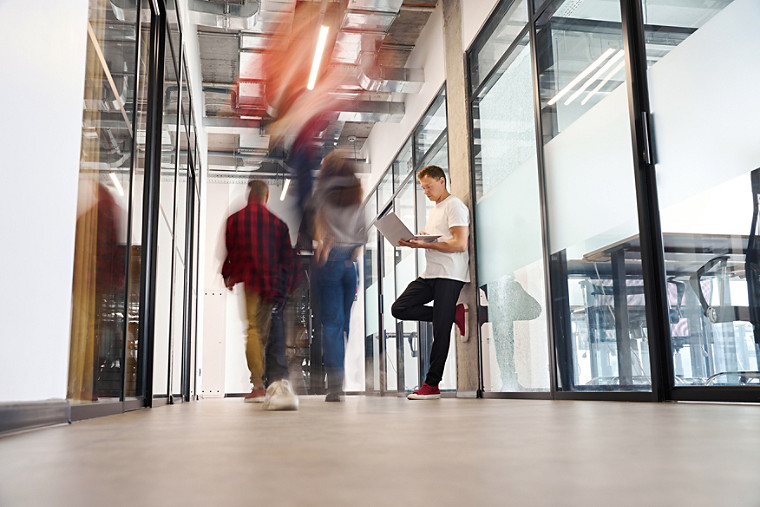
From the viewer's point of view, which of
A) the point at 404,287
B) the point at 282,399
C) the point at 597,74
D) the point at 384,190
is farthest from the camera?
the point at 384,190

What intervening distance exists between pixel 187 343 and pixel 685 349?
5266 mm

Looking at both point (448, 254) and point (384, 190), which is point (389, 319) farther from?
point (448, 254)

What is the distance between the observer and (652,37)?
275 cm

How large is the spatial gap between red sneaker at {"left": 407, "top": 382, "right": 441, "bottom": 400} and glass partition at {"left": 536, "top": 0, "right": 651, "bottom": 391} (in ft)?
2.31

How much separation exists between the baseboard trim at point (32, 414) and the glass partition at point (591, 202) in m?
2.05

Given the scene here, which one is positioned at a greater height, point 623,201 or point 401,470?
point 623,201

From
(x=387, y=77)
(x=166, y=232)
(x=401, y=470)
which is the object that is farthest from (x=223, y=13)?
(x=401, y=470)

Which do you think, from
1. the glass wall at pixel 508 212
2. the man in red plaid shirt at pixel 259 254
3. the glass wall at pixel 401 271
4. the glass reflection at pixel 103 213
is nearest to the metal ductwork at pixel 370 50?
the glass wall at pixel 401 271

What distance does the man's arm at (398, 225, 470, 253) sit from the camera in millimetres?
4016

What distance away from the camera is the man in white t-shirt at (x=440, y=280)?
3939 mm

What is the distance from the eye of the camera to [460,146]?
523 cm

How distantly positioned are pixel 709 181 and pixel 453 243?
6.07 ft

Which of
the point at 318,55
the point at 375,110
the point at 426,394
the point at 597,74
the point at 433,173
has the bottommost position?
the point at 426,394

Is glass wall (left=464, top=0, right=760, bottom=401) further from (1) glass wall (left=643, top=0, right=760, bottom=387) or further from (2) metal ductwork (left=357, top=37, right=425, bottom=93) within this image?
(2) metal ductwork (left=357, top=37, right=425, bottom=93)
